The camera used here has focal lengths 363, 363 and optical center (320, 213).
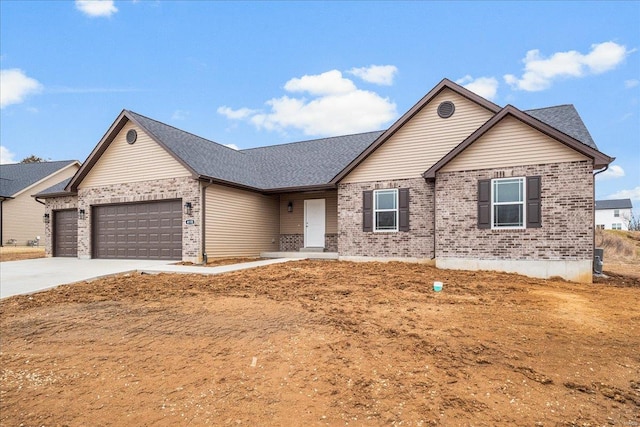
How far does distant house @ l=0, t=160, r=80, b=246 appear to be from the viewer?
26.0 metres

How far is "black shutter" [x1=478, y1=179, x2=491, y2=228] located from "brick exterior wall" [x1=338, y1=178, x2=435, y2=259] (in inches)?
69.6

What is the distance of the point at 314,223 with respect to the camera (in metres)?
16.3

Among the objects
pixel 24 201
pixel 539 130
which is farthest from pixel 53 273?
pixel 24 201

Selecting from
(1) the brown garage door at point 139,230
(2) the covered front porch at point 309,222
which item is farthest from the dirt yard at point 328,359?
(2) the covered front porch at point 309,222

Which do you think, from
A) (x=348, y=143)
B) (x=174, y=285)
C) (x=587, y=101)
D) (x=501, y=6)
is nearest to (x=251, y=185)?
(x=348, y=143)

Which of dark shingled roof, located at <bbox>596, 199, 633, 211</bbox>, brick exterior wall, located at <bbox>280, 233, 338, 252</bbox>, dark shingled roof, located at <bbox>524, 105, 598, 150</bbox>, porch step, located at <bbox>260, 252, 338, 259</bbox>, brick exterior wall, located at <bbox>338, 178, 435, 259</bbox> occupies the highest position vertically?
dark shingled roof, located at <bbox>524, 105, 598, 150</bbox>

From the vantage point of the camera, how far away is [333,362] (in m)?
4.29

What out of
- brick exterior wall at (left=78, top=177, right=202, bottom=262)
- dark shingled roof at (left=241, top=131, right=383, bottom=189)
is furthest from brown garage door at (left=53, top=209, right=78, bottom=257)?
dark shingled roof at (left=241, top=131, right=383, bottom=189)

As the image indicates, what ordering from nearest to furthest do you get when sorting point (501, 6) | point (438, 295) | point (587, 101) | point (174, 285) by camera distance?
1. point (438, 295)
2. point (174, 285)
3. point (501, 6)
4. point (587, 101)

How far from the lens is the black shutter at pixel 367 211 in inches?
510

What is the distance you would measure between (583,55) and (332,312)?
50.5 ft

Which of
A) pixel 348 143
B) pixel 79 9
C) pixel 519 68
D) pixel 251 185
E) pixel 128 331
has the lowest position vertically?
pixel 128 331

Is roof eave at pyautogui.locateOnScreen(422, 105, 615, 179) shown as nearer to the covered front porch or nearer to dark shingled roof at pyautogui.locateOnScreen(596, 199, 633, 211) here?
the covered front porch

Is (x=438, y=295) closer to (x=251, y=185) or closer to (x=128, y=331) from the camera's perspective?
(x=128, y=331)
